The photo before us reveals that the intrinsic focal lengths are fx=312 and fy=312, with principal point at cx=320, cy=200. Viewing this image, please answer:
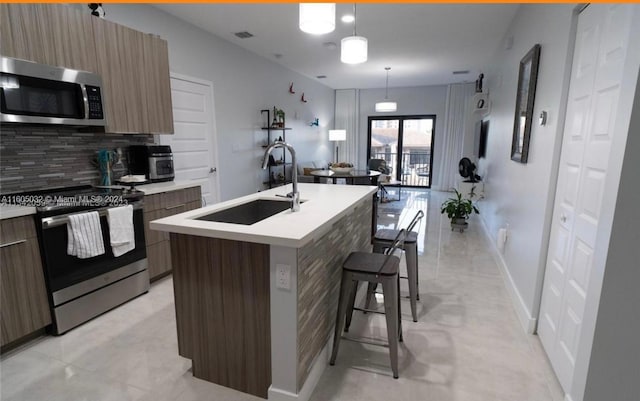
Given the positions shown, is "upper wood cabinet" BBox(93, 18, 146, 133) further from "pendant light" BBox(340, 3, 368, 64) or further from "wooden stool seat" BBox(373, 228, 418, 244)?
"wooden stool seat" BBox(373, 228, 418, 244)

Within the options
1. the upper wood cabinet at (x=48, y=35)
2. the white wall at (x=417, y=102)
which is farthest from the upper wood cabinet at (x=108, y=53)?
the white wall at (x=417, y=102)

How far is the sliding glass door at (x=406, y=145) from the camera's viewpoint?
870cm

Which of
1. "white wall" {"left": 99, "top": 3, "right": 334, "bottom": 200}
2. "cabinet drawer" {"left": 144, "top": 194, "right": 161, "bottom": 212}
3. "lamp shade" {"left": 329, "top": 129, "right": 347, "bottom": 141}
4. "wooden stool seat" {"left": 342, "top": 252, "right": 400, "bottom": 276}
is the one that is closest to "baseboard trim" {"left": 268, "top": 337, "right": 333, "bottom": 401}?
"wooden stool seat" {"left": 342, "top": 252, "right": 400, "bottom": 276}

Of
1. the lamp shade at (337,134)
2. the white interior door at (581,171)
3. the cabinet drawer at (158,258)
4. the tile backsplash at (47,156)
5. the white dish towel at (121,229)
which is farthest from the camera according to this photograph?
the lamp shade at (337,134)

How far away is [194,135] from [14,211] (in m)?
2.31

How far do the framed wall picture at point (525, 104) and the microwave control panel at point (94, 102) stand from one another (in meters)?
3.50

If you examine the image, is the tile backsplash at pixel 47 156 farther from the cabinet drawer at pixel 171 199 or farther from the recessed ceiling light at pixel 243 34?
the recessed ceiling light at pixel 243 34

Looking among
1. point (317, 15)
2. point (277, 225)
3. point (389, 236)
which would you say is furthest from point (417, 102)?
point (277, 225)

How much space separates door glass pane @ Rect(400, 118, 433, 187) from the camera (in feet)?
28.5

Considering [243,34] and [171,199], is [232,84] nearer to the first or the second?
[243,34]

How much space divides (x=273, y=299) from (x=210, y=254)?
404 mm

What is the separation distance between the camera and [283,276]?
1.46m

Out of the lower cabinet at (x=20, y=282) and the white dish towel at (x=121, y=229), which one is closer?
the lower cabinet at (x=20, y=282)

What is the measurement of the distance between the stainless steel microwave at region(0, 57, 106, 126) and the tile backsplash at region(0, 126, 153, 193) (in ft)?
1.03
